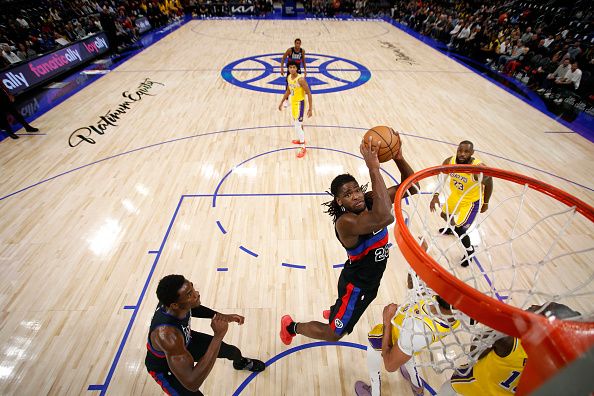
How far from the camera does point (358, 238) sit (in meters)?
2.34

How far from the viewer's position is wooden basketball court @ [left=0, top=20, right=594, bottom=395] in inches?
123

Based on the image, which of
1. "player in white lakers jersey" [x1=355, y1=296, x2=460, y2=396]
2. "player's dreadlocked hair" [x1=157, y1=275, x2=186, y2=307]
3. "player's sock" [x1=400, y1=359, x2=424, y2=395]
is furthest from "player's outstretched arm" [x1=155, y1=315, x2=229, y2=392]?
"player's sock" [x1=400, y1=359, x2=424, y2=395]

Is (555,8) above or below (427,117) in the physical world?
above

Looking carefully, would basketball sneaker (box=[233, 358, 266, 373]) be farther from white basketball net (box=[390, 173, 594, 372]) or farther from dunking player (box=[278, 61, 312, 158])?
dunking player (box=[278, 61, 312, 158])

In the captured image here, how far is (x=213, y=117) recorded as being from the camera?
26.1 feet

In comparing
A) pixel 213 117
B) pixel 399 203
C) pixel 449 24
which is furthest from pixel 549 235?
pixel 449 24

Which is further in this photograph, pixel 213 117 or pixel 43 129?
pixel 213 117

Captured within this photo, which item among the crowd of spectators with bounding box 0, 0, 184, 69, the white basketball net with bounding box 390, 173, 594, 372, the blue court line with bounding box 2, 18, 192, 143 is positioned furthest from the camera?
the crowd of spectators with bounding box 0, 0, 184, 69

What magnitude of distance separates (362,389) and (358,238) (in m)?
1.45

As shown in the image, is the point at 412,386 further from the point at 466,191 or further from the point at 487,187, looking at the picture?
the point at 487,187

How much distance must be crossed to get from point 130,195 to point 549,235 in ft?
20.7

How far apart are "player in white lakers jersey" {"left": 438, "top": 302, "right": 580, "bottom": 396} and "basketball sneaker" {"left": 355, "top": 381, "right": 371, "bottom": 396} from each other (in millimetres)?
987

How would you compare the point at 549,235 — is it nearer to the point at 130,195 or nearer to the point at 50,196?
the point at 130,195

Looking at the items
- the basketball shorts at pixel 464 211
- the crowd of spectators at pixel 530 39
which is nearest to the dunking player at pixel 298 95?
the basketball shorts at pixel 464 211
